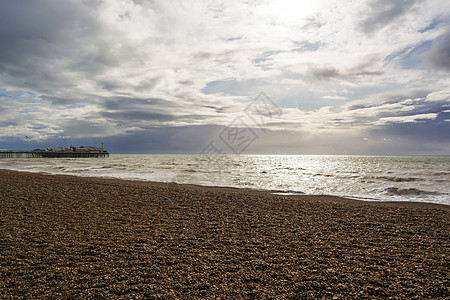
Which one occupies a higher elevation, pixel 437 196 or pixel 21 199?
pixel 21 199

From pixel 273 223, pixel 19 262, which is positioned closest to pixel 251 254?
pixel 273 223

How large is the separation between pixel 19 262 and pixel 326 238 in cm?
611

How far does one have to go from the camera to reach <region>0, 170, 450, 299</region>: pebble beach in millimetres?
3816

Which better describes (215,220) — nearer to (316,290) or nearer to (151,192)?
(316,290)

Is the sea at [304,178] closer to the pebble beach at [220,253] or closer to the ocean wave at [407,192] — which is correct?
the ocean wave at [407,192]

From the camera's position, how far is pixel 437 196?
14.0 meters

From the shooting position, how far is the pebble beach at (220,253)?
12.5 ft

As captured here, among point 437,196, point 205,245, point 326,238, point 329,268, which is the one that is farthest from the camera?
point 437,196

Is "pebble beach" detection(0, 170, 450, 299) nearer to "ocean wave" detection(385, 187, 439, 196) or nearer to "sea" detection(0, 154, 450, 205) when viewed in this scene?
"sea" detection(0, 154, 450, 205)

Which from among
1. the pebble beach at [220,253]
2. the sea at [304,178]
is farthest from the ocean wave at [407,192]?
the pebble beach at [220,253]

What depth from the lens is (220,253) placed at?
5105mm

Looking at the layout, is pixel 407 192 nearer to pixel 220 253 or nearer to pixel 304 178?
pixel 304 178

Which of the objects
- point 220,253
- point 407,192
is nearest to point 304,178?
point 407,192

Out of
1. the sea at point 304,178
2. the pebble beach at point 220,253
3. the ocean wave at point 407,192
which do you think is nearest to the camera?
the pebble beach at point 220,253
